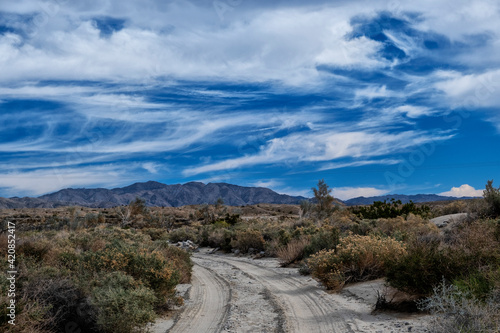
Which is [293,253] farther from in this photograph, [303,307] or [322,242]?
[303,307]

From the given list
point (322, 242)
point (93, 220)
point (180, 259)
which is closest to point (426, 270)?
point (322, 242)

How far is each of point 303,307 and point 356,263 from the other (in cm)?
318

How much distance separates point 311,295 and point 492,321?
5856mm

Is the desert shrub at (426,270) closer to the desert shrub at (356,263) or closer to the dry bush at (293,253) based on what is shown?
the desert shrub at (356,263)

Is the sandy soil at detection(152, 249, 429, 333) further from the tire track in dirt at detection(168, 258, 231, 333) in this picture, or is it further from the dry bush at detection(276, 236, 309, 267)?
the dry bush at detection(276, 236, 309, 267)

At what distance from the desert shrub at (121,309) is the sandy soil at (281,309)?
849 millimetres

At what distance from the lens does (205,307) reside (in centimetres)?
976

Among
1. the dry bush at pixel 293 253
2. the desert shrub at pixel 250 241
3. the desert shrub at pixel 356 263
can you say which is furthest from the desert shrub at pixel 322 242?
the desert shrub at pixel 250 241

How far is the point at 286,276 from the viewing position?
14.3 metres

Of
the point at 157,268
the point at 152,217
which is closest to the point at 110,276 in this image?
the point at 157,268

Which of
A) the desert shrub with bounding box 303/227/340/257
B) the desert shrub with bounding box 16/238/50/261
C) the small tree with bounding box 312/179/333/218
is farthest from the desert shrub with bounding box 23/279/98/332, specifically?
the small tree with bounding box 312/179/333/218

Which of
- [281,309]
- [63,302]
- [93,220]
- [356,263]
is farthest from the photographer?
[93,220]

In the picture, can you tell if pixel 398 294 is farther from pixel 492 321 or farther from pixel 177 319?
pixel 177 319

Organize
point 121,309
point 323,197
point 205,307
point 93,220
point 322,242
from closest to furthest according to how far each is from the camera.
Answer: point 121,309
point 205,307
point 322,242
point 323,197
point 93,220
